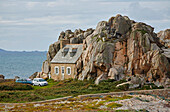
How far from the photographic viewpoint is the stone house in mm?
65875

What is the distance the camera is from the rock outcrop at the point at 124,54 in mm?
57188

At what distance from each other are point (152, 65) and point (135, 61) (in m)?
3.38

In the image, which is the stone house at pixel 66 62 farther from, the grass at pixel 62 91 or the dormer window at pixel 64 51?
the grass at pixel 62 91

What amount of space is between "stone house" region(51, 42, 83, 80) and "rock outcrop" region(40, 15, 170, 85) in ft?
5.85

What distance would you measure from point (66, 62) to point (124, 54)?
41.6 ft

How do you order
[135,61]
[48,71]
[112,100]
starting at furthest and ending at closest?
1. [48,71]
2. [135,61]
3. [112,100]

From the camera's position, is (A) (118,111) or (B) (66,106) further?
(B) (66,106)

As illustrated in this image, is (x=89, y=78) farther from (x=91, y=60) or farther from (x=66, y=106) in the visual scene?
(x=66, y=106)

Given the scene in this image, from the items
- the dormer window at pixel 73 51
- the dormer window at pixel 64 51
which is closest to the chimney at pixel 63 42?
the dormer window at pixel 64 51

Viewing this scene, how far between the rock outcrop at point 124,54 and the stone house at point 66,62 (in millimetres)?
1785

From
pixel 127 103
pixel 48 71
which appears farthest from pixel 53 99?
pixel 48 71

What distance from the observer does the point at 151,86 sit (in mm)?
54844

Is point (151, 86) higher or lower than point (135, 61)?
lower

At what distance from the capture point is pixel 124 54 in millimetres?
61031
